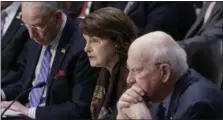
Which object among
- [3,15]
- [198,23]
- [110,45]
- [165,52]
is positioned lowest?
[198,23]

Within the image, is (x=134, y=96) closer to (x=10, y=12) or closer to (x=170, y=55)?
(x=170, y=55)

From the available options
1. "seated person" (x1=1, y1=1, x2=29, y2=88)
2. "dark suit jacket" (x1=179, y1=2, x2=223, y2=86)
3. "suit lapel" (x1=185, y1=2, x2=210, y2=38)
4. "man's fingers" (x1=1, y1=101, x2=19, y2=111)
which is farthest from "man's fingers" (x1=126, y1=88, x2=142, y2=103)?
"suit lapel" (x1=185, y1=2, x2=210, y2=38)

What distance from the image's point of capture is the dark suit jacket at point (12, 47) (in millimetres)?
2418

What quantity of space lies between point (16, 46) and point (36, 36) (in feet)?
0.91

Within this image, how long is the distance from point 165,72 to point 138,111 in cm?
13

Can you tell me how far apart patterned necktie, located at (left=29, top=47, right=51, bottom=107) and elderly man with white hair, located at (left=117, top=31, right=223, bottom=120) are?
0.63 metres

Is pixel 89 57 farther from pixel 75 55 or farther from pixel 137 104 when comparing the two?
pixel 137 104

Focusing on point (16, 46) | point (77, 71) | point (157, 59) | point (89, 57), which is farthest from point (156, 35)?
point (16, 46)

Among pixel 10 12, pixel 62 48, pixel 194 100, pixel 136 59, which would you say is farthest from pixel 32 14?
pixel 194 100

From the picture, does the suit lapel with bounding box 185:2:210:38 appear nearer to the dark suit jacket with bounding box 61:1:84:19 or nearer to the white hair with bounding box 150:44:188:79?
the dark suit jacket with bounding box 61:1:84:19

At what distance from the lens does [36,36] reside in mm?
2203

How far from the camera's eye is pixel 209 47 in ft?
7.38

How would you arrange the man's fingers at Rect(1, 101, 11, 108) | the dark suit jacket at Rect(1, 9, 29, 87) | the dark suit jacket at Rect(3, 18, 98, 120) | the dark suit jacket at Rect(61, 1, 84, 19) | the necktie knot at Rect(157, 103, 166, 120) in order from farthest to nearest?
the dark suit jacket at Rect(61, 1, 84, 19) < the dark suit jacket at Rect(1, 9, 29, 87) < the man's fingers at Rect(1, 101, 11, 108) < the dark suit jacket at Rect(3, 18, 98, 120) < the necktie knot at Rect(157, 103, 166, 120)

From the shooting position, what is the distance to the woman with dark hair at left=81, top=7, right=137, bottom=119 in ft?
6.13
